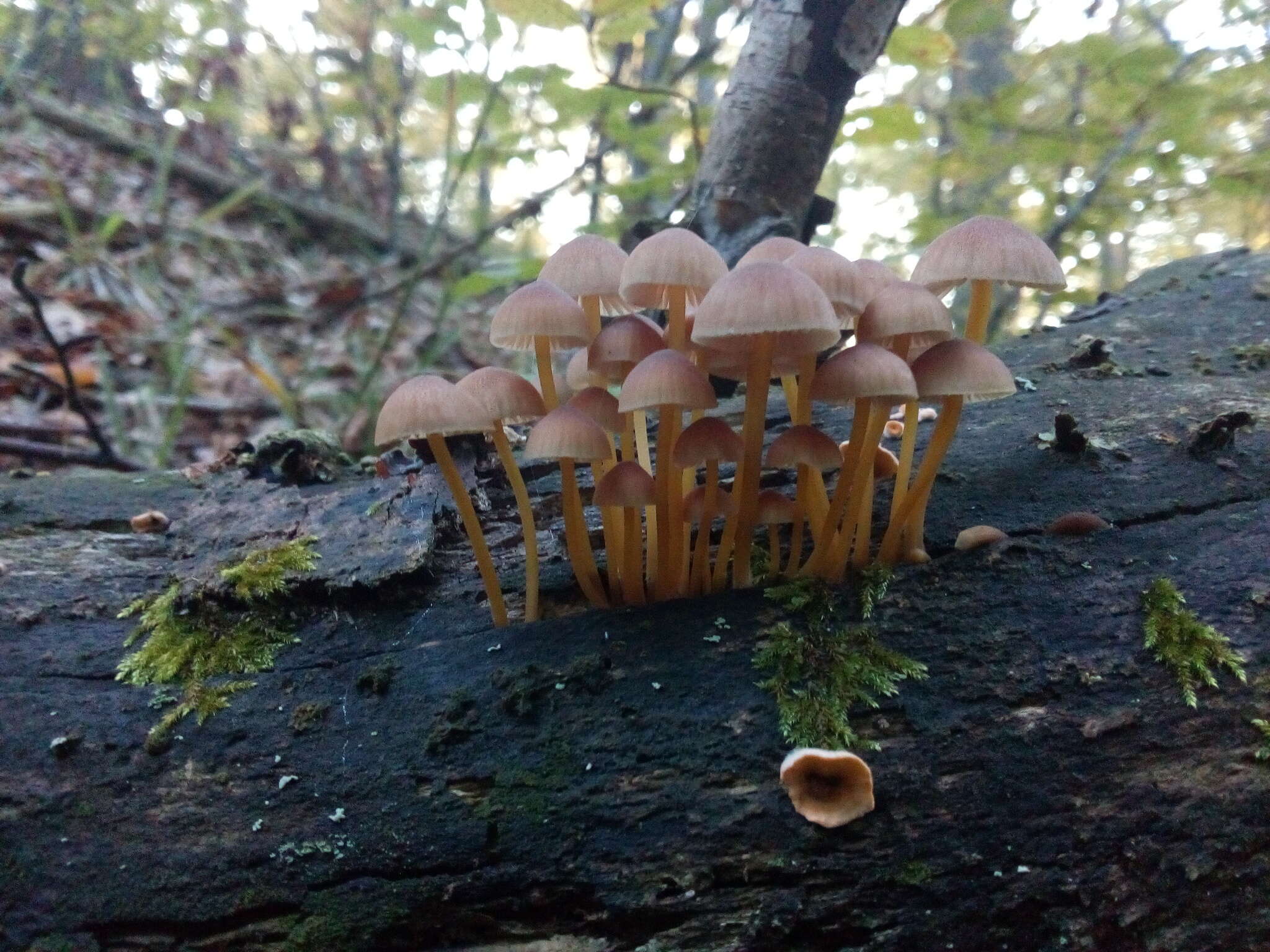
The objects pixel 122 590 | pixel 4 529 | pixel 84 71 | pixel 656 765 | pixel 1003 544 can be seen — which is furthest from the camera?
pixel 84 71

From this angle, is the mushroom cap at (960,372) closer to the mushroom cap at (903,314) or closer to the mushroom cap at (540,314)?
the mushroom cap at (903,314)

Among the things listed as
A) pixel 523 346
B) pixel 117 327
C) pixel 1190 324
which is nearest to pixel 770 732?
pixel 523 346

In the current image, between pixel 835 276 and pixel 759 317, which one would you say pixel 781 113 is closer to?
pixel 835 276

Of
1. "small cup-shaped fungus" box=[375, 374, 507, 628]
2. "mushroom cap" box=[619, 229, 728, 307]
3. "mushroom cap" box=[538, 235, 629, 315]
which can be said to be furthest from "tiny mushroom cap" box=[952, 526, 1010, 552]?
"small cup-shaped fungus" box=[375, 374, 507, 628]

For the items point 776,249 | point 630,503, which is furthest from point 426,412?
point 776,249

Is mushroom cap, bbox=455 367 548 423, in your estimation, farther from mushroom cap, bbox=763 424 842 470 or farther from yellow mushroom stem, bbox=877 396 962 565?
yellow mushroom stem, bbox=877 396 962 565

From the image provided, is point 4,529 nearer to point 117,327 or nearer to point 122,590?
point 122,590
